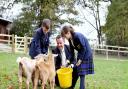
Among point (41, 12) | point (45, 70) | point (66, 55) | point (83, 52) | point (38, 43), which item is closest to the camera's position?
point (45, 70)

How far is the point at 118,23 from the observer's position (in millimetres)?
42938

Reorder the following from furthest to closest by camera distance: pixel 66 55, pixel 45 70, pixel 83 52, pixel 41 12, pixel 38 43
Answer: pixel 41 12 < pixel 66 55 < pixel 38 43 < pixel 83 52 < pixel 45 70

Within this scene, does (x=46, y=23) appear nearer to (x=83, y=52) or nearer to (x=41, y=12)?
(x=83, y=52)

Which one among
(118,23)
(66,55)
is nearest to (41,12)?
(118,23)

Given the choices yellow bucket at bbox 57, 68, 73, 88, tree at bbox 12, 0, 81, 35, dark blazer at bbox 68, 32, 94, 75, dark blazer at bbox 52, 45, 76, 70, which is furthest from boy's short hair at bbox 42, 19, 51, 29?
tree at bbox 12, 0, 81, 35

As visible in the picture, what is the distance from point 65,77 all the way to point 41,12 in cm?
3486

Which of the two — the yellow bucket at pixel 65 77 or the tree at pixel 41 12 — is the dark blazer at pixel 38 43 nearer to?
the yellow bucket at pixel 65 77

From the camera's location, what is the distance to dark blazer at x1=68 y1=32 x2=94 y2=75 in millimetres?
7896

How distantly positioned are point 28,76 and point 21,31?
36.8 metres

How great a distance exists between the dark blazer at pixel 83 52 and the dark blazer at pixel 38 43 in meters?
0.60

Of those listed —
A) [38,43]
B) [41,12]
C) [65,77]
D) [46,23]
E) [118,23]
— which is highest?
[41,12]

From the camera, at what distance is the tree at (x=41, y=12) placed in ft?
140

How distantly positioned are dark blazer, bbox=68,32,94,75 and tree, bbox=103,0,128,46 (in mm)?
34599

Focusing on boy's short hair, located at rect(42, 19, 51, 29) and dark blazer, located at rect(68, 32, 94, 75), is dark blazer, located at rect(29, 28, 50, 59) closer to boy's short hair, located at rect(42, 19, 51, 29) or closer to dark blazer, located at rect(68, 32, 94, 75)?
boy's short hair, located at rect(42, 19, 51, 29)
